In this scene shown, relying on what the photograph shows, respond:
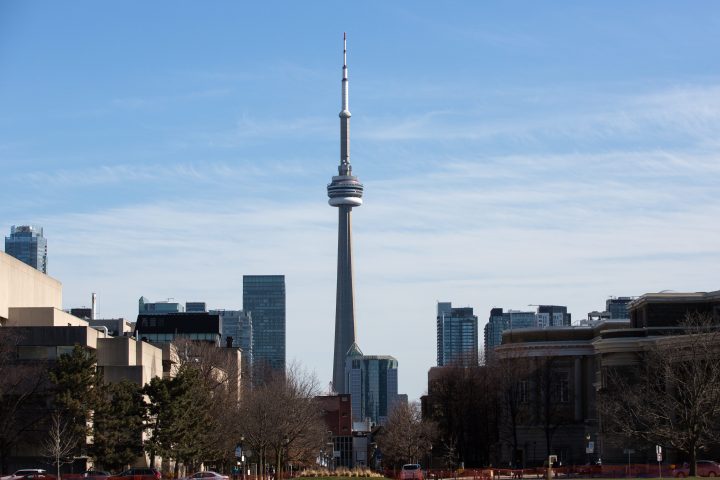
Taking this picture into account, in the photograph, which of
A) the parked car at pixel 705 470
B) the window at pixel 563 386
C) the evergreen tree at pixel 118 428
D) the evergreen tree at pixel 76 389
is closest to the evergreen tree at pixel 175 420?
the evergreen tree at pixel 118 428

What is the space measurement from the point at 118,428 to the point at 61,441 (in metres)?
4.09

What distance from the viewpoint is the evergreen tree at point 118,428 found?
95.1 m

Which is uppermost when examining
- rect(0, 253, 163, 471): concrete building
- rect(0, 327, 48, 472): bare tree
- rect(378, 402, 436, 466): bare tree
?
rect(0, 253, 163, 471): concrete building

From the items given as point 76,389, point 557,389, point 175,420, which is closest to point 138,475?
point 76,389

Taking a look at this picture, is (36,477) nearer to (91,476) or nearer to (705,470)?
(91,476)

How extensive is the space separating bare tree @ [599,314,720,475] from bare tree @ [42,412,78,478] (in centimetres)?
3785

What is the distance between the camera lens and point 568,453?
144 meters

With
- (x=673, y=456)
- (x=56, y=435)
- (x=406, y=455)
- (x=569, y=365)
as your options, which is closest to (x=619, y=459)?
(x=673, y=456)

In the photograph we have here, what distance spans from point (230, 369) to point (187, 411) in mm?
44089

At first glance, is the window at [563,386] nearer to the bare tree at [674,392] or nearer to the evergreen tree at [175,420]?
the bare tree at [674,392]

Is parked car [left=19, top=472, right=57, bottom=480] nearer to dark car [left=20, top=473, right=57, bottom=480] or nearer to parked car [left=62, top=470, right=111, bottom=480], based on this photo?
dark car [left=20, top=473, right=57, bottom=480]

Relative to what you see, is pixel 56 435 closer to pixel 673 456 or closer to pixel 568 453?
pixel 673 456

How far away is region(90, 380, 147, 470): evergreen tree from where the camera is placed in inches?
3745

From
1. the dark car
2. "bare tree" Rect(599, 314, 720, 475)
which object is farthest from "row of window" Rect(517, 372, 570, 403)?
the dark car
